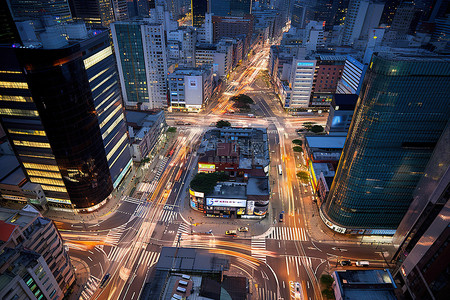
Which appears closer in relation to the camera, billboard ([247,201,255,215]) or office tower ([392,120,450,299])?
office tower ([392,120,450,299])

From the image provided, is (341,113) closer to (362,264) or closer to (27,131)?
(362,264)

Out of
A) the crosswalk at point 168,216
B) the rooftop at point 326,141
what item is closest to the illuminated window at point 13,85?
the crosswalk at point 168,216

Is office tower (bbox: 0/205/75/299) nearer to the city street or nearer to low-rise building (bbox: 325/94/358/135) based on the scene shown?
the city street

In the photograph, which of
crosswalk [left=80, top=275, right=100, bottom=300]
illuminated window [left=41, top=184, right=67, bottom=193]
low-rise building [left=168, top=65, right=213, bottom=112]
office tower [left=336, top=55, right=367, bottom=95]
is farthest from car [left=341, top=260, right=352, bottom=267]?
low-rise building [left=168, top=65, right=213, bottom=112]

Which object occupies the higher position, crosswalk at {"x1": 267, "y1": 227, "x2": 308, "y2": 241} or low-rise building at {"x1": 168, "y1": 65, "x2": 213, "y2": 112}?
low-rise building at {"x1": 168, "y1": 65, "x2": 213, "y2": 112}

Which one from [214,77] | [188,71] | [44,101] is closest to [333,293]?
[44,101]

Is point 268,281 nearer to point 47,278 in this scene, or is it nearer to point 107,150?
point 47,278
